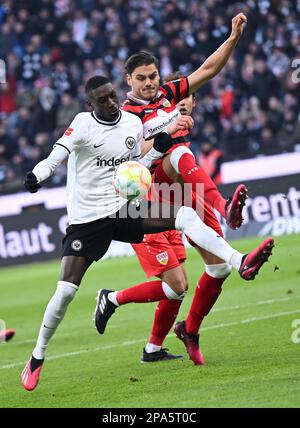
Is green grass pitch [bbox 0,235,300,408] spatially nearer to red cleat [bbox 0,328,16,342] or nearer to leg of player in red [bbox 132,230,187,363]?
red cleat [bbox 0,328,16,342]

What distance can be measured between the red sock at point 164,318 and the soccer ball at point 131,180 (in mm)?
1472

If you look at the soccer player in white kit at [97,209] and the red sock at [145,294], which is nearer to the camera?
the soccer player in white kit at [97,209]

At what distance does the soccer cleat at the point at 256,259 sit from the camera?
6.49 m

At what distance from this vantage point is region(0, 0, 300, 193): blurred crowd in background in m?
19.8

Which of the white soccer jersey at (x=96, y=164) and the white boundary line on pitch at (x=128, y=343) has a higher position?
the white soccer jersey at (x=96, y=164)

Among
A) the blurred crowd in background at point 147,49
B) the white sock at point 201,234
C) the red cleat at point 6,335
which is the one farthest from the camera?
the blurred crowd in background at point 147,49

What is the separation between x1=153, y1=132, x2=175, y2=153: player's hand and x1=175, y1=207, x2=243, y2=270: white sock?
660mm

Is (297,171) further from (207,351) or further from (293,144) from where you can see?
(207,351)

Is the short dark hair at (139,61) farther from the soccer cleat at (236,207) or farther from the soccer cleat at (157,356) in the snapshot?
the soccer cleat at (157,356)

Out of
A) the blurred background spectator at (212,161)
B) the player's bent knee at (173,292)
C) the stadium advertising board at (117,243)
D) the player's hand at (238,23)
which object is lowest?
the stadium advertising board at (117,243)

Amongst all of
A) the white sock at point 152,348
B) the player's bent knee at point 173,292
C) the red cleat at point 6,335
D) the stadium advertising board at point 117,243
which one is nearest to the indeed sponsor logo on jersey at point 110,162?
the player's bent knee at point 173,292

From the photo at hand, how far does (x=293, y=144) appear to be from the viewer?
57.6 feet
